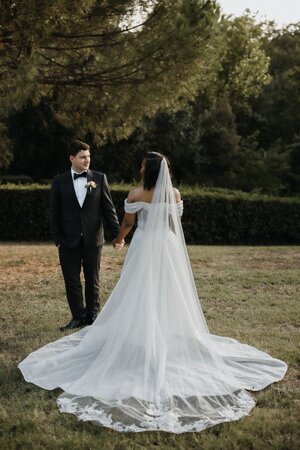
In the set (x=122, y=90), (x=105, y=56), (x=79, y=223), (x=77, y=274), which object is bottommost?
(x=77, y=274)

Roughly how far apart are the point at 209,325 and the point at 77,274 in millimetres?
1601

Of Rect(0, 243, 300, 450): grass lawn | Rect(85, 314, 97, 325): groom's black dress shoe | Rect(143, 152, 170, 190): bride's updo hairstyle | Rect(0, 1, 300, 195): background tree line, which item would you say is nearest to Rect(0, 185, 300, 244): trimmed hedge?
Rect(0, 243, 300, 450): grass lawn

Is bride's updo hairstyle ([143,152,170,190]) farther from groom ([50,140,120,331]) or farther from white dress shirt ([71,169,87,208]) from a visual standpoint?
white dress shirt ([71,169,87,208])

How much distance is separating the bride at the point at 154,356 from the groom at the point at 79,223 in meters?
0.74

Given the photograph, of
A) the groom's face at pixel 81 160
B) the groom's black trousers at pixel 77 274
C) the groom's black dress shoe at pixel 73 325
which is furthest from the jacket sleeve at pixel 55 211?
the groom's black dress shoe at pixel 73 325

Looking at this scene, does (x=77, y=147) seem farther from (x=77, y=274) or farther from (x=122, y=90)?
(x=122, y=90)

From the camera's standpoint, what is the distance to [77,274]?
6148mm

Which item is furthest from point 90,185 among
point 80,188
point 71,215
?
point 71,215

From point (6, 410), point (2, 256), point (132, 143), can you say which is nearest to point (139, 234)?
point (6, 410)

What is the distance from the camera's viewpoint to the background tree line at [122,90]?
7660 mm

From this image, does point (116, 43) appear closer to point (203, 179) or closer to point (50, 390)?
point (50, 390)

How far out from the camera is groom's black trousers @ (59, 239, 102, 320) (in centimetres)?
608

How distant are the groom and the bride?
0.74 meters

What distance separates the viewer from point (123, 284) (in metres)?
4.97
